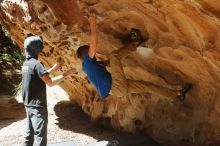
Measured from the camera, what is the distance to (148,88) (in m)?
6.56

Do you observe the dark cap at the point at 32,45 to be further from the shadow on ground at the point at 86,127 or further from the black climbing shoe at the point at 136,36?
the shadow on ground at the point at 86,127

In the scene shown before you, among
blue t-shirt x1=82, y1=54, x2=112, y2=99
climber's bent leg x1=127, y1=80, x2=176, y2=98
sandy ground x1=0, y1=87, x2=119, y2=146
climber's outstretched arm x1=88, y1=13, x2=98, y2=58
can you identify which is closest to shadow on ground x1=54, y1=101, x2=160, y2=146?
sandy ground x1=0, y1=87, x2=119, y2=146

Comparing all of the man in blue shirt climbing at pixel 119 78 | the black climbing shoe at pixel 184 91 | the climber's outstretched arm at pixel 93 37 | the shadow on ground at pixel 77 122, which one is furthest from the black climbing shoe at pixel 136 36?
the shadow on ground at pixel 77 122

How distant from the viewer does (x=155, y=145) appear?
7.01 meters

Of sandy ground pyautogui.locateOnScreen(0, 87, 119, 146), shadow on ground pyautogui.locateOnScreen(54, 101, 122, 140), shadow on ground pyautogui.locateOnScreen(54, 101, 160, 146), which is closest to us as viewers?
shadow on ground pyautogui.locateOnScreen(54, 101, 160, 146)

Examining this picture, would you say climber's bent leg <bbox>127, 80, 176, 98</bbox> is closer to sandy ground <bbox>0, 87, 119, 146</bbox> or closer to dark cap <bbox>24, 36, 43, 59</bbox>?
sandy ground <bbox>0, 87, 119, 146</bbox>

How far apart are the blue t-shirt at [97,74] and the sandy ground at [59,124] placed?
84.3 inches

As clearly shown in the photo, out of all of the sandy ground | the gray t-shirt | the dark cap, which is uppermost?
the dark cap

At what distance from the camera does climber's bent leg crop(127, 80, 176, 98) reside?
6.49 metres

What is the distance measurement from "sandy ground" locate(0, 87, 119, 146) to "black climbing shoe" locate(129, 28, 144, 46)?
227 cm

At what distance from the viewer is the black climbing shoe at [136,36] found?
19.7ft

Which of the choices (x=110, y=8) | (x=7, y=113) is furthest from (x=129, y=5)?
(x=7, y=113)

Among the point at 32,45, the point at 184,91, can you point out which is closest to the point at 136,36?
the point at 184,91

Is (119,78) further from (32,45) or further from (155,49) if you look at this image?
(32,45)
